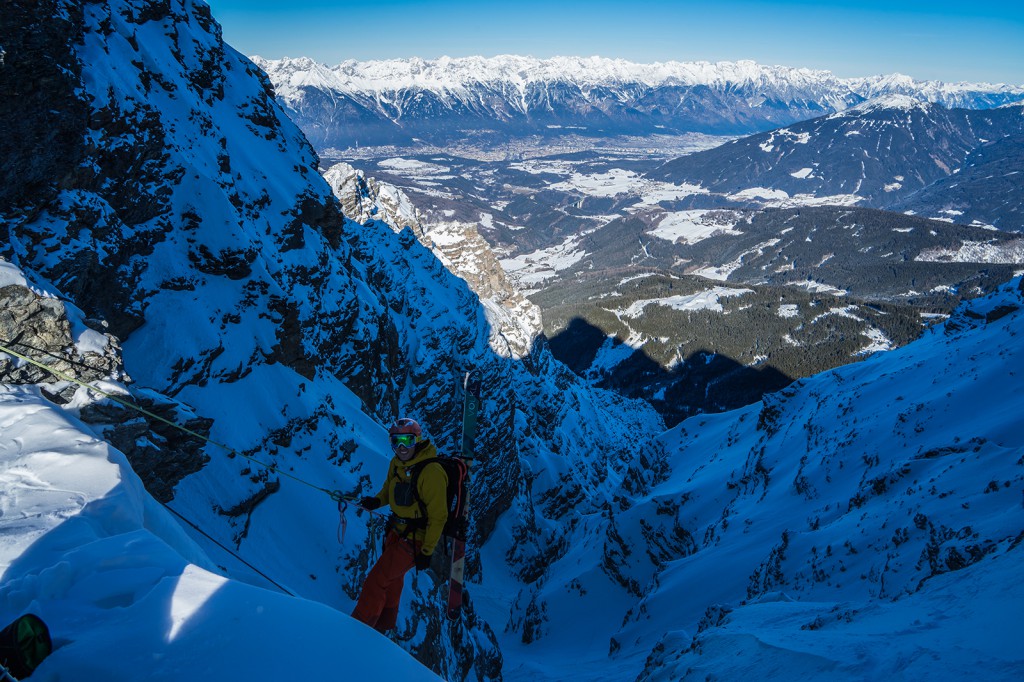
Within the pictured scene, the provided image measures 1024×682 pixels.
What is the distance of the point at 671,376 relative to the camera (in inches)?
6580

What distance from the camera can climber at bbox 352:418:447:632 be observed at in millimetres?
9492

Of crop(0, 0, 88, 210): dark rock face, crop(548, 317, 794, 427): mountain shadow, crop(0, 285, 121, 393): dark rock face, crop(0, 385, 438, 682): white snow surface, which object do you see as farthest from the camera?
crop(548, 317, 794, 427): mountain shadow

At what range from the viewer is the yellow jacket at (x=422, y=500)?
9.48 m

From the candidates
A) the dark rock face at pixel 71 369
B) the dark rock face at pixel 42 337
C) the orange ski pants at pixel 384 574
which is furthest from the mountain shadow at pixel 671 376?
the dark rock face at pixel 42 337

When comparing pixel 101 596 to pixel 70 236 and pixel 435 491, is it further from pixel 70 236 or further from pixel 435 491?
pixel 70 236

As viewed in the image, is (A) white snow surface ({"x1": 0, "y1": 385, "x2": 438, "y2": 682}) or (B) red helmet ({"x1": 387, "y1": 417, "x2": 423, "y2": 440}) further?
(B) red helmet ({"x1": 387, "y1": 417, "x2": 423, "y2": 440})

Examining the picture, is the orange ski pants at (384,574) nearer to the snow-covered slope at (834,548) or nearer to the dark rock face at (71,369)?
the dark rock face at (71,369)

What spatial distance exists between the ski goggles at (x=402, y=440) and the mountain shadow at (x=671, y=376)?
466 ft

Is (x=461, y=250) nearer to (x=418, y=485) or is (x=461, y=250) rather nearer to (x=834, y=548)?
(x=834, y=548)

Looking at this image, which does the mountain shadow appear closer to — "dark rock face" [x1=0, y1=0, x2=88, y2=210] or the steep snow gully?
the steep snow gully

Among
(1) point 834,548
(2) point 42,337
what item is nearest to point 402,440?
(2) point 42,337

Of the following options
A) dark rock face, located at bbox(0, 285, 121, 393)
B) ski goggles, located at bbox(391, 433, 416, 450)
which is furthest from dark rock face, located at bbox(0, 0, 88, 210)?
ski goggles, located at bbox(391, 433, 416, 450)

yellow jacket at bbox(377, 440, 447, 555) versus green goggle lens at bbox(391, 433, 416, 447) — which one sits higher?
green goggle lens at bbox(391, 433, 416, 447)

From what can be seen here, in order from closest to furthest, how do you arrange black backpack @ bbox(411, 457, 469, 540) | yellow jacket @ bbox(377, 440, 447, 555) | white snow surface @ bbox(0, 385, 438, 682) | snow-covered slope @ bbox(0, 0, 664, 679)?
white snow surface @ bbox(0, 385, 438, 682) < yellow jacket @ bbox(377, 440, 447, 555) < black backpack @ bbox(411, 457, 469, 540) < snow-covered slope @ bbox(0, 0, 664, 679)
